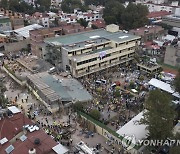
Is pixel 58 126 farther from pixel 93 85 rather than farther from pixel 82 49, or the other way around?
pixel 82 49

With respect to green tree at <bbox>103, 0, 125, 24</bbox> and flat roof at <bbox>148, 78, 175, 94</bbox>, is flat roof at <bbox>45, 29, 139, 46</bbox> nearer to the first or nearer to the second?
flat roof at <bbox>148, 78, 175, 94</bbox>

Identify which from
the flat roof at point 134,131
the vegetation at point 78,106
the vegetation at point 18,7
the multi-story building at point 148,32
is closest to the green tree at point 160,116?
the flat roof at point 134,131

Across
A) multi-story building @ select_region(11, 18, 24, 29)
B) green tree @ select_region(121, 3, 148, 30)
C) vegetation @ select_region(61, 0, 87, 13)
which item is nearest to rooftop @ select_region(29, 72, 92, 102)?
multi-story building @ select_region(11, 18, 24, 29)

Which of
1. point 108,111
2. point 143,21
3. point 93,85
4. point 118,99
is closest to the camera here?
point 108,111

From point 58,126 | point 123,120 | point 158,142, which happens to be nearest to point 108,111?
point 123,120

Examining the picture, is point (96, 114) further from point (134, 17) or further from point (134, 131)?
point (134, 17)

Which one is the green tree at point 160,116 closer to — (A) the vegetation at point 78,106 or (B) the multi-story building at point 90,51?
(A) the vegetation at point 78,106
